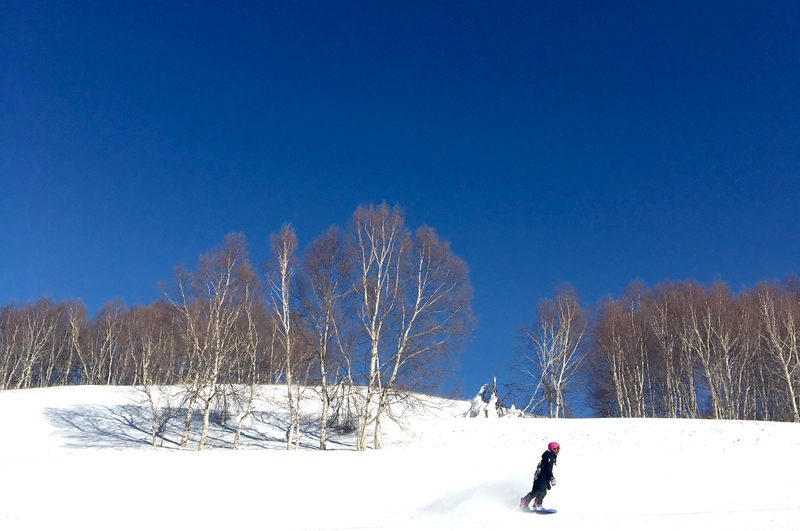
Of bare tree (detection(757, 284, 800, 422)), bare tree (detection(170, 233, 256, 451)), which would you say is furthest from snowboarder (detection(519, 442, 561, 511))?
bare tree (detection(757, 284, 800, 422))

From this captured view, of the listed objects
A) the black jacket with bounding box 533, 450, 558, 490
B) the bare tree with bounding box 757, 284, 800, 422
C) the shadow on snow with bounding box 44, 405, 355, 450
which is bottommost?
the shadow on snow with bounding box 44, 405, 355, 450

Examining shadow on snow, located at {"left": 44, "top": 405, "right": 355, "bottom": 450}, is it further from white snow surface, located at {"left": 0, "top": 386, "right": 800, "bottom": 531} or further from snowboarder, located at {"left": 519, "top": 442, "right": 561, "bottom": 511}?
snowboarder, located at {"left": 519, "top": 442, "right": 561, "bottom": 511}

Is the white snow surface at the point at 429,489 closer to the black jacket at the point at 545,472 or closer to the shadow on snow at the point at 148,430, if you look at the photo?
the black jacket at the point at 545,472

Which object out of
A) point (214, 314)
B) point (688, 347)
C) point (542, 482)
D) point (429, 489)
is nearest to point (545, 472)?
point (542, 482)

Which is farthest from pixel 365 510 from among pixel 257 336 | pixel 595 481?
pixel 257 336

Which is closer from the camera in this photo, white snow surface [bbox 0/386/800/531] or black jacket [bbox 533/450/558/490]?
white snow surface [bbox 0/386/800/531]

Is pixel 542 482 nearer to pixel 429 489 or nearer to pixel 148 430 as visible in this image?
pixel 429 489

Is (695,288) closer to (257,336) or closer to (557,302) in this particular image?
(557,302)

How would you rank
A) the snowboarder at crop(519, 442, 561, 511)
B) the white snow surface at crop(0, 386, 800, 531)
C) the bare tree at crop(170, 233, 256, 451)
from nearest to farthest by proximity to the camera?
the white snow surface at crop(0, 386, 800, 531), the snowboarder at crop(519, 442, 561, 511), the bare tree at crop(170, 233, 256, 451)

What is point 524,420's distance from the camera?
98.4 ft

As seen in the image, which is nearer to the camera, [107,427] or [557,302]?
[107,427]

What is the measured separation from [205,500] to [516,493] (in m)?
7.77

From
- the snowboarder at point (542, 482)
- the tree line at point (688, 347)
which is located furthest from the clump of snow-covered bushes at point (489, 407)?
the snowboarder at point (542, 482)

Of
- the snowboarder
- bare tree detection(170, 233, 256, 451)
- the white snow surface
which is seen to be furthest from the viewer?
bare tree detection(170, 233, 256, 451)
